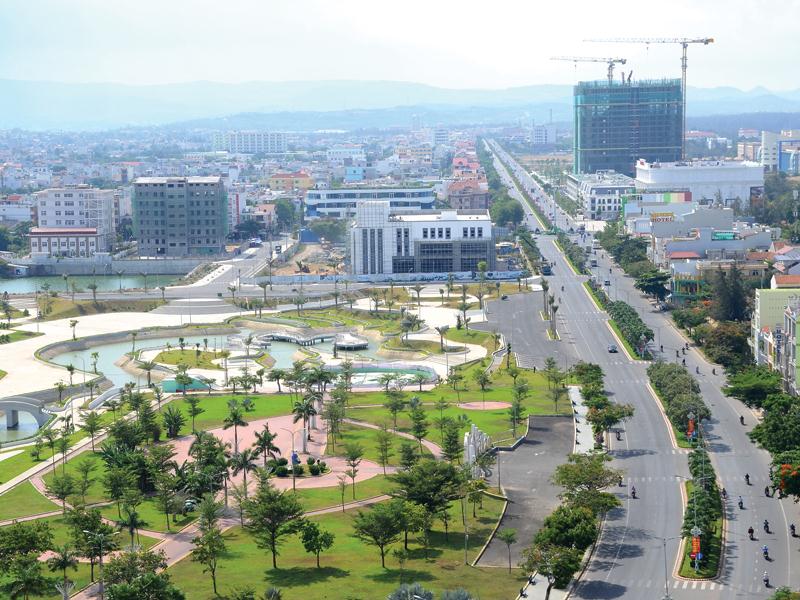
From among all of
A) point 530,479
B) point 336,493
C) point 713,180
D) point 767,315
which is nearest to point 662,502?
point 530,479

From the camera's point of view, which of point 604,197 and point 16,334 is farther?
point 604,197

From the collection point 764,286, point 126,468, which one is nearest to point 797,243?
point 764,286

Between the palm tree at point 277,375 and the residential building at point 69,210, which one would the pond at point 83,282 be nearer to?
the residential building at point 69,210

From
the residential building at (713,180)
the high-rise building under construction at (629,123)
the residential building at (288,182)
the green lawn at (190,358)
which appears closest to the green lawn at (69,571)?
the green lawn at (190,358)

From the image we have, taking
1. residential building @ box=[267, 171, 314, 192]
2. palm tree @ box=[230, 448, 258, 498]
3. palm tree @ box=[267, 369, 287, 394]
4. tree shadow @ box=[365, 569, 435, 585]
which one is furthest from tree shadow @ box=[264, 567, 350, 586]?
residential building @ box=[267, 171, 314, 192]

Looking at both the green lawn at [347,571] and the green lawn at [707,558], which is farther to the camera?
the green lawn at [707,558]

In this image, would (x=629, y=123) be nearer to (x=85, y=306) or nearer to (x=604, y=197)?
(x=604, y=197)
